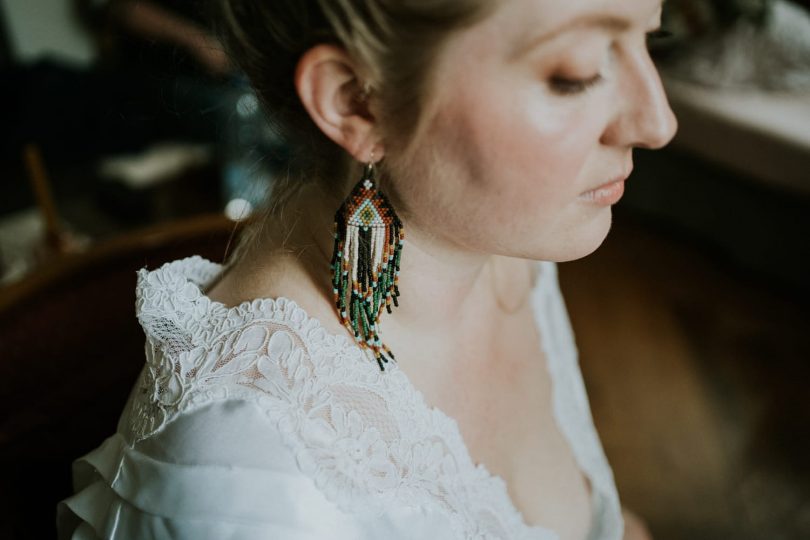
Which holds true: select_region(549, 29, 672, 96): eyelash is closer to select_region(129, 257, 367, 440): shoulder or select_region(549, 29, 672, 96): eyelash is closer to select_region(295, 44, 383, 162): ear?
select_region(295, 44, 383, 162): ear

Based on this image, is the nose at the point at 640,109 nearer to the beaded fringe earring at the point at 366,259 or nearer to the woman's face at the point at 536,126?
the woman's face at the point at 536,126

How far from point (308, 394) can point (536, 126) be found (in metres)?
0.35

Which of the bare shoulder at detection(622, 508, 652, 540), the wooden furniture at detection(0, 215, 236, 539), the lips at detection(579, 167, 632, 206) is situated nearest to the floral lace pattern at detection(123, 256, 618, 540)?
the wooden furniture at detection(0, 215, 236, 539)

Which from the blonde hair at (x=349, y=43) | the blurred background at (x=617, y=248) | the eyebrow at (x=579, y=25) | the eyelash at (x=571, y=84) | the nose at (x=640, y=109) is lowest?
the blurred background at (x=617, y=248)

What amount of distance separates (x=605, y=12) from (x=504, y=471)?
628 millimetres

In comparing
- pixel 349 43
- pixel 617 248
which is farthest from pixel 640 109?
pixel 617 248

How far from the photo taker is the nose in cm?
67

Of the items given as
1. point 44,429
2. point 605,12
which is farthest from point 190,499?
point 605,12

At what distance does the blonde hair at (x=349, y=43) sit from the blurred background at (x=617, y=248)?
105mm

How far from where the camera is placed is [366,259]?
0.76 m

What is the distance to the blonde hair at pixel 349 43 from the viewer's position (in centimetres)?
61

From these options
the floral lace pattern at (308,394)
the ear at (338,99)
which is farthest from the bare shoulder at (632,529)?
the ear at (338,99)

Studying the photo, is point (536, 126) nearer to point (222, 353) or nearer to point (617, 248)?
point (222, 353)

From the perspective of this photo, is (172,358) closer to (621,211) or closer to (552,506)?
(552,506)
